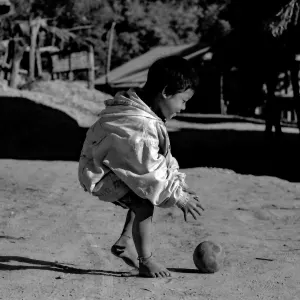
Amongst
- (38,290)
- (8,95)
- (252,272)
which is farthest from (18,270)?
(8,95)

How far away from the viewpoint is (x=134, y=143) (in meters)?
3.99

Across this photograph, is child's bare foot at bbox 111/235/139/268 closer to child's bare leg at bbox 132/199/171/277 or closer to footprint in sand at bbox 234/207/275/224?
child's bare leg at bbox 132/199/171/277

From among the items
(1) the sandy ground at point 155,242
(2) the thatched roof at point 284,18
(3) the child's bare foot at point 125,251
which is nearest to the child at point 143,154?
(3) the child's bare foot at point 125,251

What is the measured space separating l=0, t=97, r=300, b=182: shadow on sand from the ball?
24.4 feet

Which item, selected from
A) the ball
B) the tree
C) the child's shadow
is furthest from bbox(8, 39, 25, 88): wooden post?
the ball

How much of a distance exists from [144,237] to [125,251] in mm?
387

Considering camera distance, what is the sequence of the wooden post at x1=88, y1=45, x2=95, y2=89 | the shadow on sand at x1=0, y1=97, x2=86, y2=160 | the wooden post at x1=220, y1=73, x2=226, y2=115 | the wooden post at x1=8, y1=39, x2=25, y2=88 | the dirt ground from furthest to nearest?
the wooden post at x1=220, y1=73, x2=226, y2=115, the wooden post at x1=88, y1=45, x2=95, y2=89, the wooden post at x1=8, y1=39, x2=25, y2=88, the shadow on sand at x1=0, y1=97, x2=86, y2=160, the dirt ground

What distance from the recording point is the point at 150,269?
14.2 ft

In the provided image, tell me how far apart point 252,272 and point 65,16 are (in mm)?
40459

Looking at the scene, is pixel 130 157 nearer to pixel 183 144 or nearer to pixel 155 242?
pixel 155 242

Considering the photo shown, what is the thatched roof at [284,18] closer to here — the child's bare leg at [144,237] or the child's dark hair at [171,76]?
the child's dark hair at [171,76]

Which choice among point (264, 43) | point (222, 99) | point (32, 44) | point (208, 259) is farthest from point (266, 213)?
point (222, 99)

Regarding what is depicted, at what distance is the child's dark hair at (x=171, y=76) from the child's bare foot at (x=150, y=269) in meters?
1.09

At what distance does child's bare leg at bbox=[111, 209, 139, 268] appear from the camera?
4.52 meters
